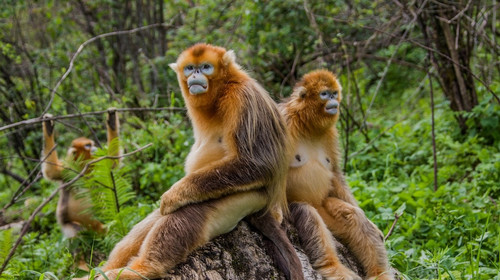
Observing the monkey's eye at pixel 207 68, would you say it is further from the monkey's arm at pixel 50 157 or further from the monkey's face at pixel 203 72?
the monkey's arm at pixel 50 157

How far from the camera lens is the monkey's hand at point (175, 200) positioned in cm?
293

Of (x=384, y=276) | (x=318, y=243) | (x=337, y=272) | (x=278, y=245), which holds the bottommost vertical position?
(x=384, y=276)

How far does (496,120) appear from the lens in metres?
6.00

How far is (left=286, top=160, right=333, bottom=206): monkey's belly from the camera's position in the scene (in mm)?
3809

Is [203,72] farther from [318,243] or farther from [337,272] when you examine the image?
[337,272]

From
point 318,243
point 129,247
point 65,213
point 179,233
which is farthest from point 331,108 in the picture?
point 65,213

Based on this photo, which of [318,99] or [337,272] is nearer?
[337,272]

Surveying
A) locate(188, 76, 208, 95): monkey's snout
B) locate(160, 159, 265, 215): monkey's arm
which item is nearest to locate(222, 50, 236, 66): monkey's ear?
locate(188, 76, 208, 95): monkey's snout

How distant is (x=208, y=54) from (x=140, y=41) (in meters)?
7.71

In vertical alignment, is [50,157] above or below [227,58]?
below

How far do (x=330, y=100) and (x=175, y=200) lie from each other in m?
1.66

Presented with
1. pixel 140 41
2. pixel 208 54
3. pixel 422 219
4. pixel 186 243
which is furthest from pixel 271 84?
pixel 186 243

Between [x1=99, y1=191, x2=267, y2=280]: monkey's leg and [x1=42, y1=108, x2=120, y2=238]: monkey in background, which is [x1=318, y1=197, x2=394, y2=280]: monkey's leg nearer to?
[x1=99, y1=191, x2=267, y2=280]: monkey's leg

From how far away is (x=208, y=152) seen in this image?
131 inches
